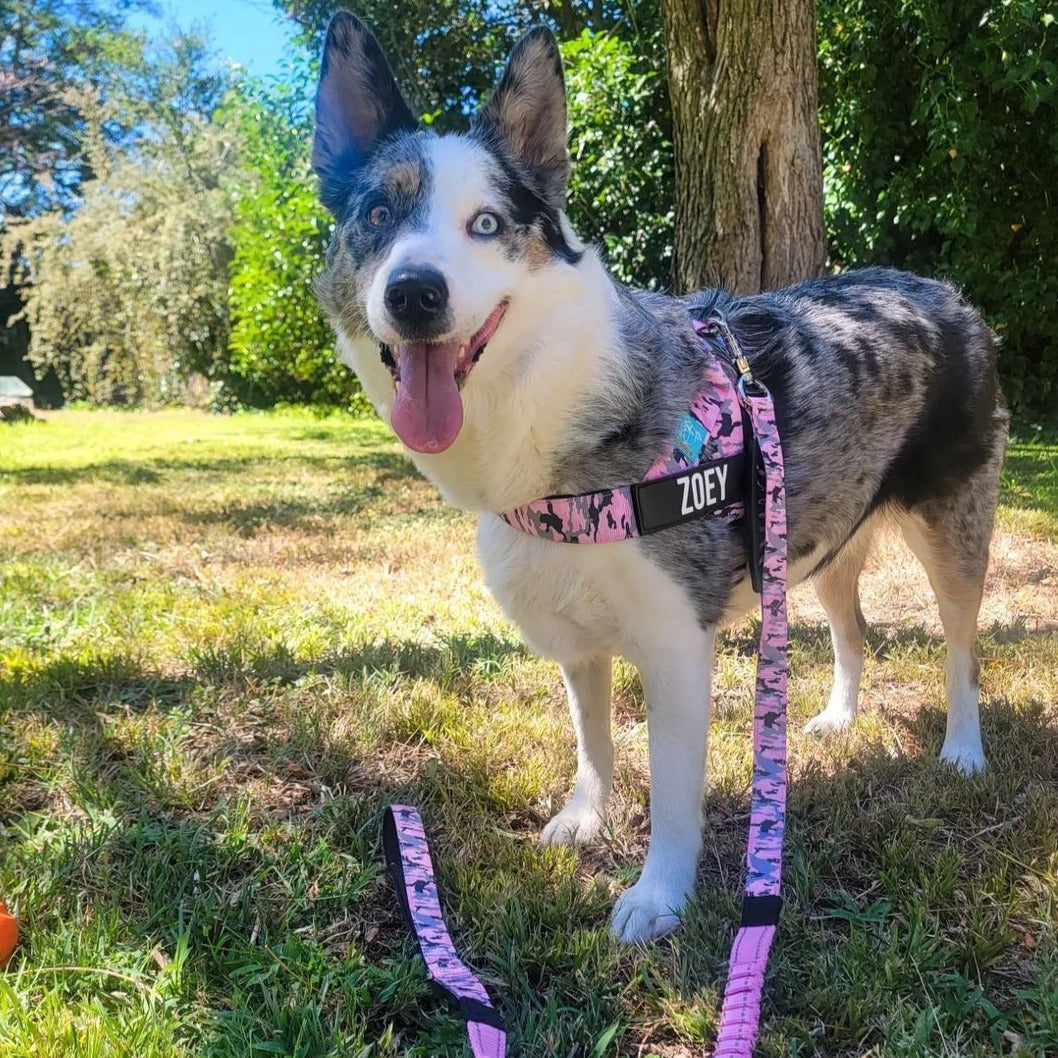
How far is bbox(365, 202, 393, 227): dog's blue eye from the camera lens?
2166 millimetres

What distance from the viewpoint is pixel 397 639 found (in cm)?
383

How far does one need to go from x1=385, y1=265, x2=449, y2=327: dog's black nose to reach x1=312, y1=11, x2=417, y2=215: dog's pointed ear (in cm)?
65

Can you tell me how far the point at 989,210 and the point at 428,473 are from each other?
8.20m

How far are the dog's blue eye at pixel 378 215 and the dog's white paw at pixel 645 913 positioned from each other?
170cm

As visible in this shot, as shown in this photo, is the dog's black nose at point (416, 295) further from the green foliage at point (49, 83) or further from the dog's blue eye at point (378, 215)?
the green foliage at point (49, 83)

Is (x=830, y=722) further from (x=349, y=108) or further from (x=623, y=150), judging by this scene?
(x=623, y=150)

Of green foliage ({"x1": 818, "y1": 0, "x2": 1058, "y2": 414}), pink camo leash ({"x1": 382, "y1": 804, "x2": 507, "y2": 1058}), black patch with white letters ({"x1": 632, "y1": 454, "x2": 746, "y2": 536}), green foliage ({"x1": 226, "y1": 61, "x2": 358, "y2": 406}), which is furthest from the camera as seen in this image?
green foliage ({"x1": 226, "y1": 61, "x2": 358, "y2": 406})

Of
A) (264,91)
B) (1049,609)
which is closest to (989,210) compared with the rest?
(1049,609)

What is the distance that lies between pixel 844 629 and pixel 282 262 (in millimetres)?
13828

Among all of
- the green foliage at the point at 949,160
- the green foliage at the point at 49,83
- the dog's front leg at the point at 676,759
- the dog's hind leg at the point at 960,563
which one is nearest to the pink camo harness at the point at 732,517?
the dog's front leg at the point at 676,759

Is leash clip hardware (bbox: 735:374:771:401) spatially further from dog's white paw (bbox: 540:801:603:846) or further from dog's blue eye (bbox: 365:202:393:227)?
dog's white paw (bbox: 540:801:603:846)

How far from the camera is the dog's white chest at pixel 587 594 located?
2.11 metres

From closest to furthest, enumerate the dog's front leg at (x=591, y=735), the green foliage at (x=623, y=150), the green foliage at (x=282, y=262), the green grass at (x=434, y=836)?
the green grass at (x=434, y=836), the dog's front leg at (x=591, y=735), the green foliage at (x=623, y=150), the green foliage at (x=282, y=262)

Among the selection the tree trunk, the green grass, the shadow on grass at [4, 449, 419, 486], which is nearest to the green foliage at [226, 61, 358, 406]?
the shadow on grass at [4, 449, 419, 486]
